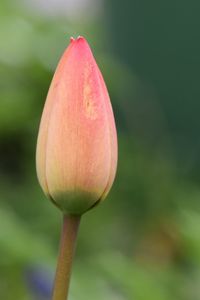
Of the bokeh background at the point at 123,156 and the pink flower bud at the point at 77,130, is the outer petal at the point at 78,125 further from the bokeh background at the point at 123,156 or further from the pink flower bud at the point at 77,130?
the bokeh background at the point at 123,156

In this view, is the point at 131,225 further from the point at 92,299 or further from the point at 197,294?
the point at 92,299

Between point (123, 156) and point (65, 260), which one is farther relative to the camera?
point (123, 156)

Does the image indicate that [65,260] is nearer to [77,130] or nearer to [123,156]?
[77,130]

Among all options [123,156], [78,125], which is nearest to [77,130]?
[78,125]

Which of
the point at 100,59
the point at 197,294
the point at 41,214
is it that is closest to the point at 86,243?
the point at 41,214

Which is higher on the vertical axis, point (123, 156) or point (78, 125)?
point (123, 156)

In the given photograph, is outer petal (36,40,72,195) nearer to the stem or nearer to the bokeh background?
the stem

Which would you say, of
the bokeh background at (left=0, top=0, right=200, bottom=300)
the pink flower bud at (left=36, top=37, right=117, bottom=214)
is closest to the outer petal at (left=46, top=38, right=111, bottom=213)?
the pink flower bud at (left=36, top=37, right=117, bottom=214)
